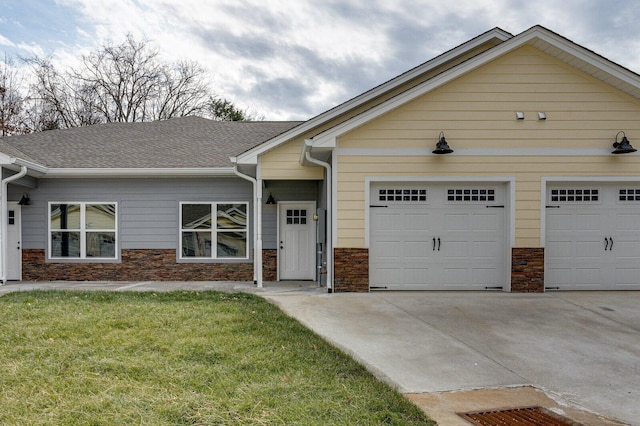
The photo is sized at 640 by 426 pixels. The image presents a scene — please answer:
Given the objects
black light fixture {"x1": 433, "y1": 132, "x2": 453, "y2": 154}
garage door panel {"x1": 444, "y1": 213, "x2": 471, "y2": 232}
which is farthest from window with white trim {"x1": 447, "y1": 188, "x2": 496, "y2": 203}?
black light fixture {"x1": 433, "y1": 132, "x2": 453, "y2": 154}

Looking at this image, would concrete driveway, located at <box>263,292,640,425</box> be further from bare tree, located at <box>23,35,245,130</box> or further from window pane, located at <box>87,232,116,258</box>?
bare tree, located at <box>23,35,245,130</box>

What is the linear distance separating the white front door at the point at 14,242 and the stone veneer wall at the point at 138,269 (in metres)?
0.14

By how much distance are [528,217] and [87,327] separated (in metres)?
8.03

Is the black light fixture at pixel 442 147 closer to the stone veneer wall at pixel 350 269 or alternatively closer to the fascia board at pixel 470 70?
the fascia board at pixel 470 70

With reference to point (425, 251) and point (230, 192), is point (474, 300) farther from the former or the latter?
point (230, 192)

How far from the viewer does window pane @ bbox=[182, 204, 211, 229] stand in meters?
10.5

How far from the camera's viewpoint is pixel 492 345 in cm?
501

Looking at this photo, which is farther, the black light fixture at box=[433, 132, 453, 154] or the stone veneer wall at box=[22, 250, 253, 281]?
the stone veneer wall at box=[22, 250, 253, 281]

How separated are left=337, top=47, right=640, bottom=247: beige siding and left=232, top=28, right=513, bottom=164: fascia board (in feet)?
3.40

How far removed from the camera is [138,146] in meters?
11.4

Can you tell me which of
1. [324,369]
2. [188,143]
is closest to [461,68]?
[324,369]

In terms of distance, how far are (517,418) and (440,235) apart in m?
5.52

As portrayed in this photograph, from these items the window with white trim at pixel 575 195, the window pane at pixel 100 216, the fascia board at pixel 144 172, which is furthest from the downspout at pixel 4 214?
the window with white trim at pixel 575 195

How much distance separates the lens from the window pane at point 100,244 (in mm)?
10477
